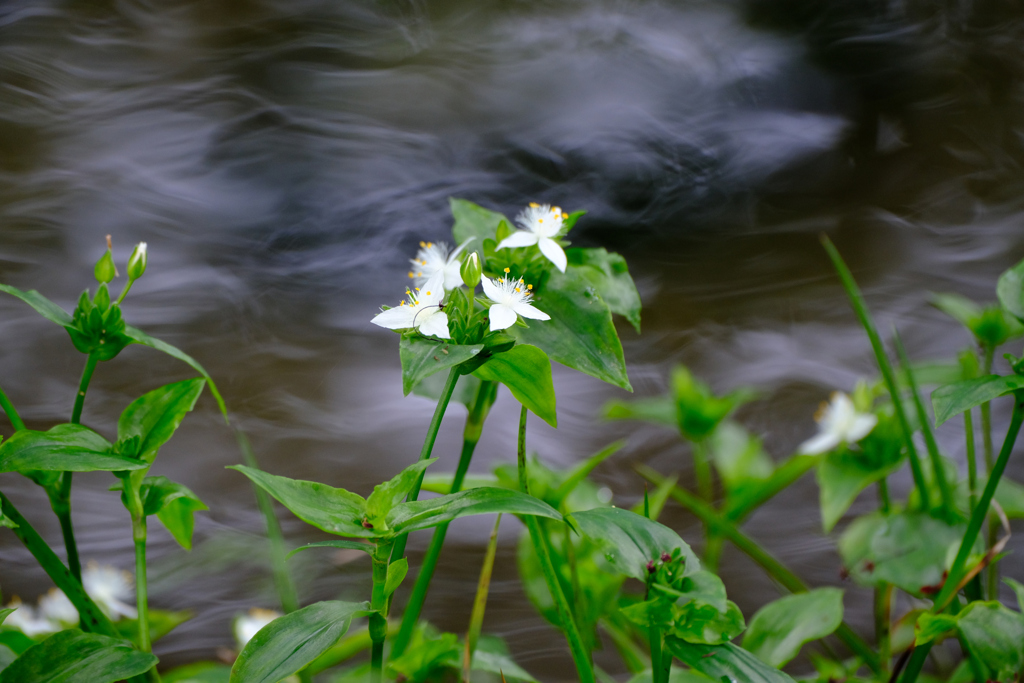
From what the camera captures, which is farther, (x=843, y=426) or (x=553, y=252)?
(x=843, y=426)

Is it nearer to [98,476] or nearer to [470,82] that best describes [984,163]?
[470,82]

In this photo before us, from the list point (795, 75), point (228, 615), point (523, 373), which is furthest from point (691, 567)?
point (795, 75)

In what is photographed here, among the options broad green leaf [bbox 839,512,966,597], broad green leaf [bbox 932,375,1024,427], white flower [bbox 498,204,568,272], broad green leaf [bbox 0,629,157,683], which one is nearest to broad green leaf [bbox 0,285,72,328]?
broad green leaf [bbox 0,629,157,683]

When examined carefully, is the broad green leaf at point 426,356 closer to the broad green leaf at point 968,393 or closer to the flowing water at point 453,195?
the broad green leaf at point 968,393

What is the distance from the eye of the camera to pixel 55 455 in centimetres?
39

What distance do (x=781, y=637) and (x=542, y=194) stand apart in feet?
6.30

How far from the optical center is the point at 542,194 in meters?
2.34

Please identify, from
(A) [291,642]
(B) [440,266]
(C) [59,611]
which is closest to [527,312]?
(B) [440,266]

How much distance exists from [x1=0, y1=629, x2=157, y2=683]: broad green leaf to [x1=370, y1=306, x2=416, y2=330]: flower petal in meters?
0.25

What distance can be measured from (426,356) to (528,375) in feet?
0.24

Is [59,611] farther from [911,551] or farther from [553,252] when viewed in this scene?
[911,551]

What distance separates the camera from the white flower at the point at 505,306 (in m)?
0.40

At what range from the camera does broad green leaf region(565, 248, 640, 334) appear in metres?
0.54

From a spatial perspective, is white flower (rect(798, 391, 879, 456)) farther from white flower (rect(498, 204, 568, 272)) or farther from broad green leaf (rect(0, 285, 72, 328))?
broad green leaf (rect(0, 285, 72, 328))
